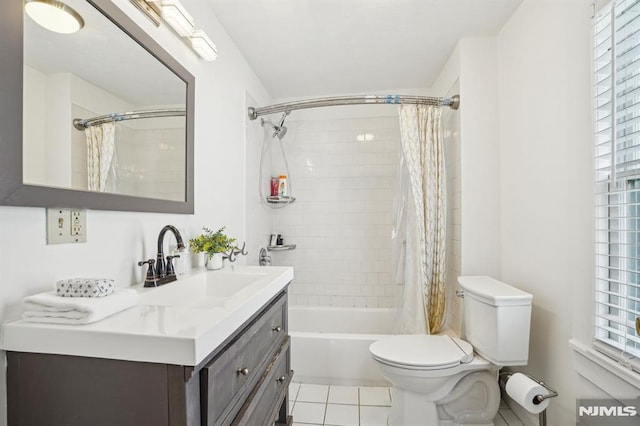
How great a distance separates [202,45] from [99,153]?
2.71 ft

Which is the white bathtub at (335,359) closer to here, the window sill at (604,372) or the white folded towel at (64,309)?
the window sill at (604,372)

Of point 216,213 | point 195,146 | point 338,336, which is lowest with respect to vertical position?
point 338,336

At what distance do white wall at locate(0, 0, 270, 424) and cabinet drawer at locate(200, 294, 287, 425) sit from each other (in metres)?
0.49

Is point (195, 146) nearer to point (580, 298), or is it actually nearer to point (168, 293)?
point (168, 293)

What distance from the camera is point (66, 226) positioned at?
2.93 ft

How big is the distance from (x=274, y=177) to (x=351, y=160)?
0.80 m

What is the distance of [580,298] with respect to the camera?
140 cm

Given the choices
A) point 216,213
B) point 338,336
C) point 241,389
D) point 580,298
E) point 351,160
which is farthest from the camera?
point 351,160

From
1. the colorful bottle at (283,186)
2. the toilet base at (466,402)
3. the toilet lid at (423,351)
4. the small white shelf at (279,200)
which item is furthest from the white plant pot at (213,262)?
the colorful bottle at (283,186)

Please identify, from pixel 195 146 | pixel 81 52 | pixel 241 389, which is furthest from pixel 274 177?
pixel 241 389

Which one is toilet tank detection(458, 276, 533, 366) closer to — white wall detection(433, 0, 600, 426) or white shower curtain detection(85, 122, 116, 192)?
white wall detection(433, 0, 600, 426)

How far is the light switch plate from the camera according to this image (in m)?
0.85

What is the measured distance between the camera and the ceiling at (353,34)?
183cm

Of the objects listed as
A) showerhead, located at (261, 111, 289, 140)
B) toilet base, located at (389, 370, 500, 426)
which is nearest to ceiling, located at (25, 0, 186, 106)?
showerhead, located at (261, 111, 289, 140)
